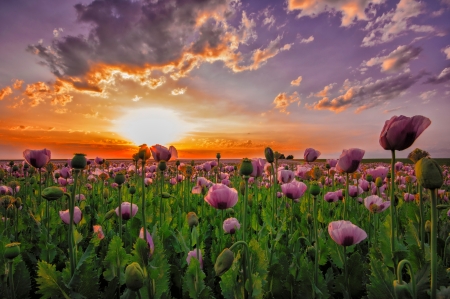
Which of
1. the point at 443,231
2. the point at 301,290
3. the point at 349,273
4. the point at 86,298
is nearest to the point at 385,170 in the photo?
the point at 443,231

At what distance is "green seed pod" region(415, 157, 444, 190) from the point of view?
957mm

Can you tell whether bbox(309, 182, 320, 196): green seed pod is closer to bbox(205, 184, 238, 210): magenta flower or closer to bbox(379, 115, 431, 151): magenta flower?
bbox(205, 184, 238, 210): magenta flower

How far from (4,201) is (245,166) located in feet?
8.65

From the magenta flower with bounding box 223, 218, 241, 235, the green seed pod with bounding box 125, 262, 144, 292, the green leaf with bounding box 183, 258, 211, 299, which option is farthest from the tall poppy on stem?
the magenta flower with bounding box 223, 218, 241, 235

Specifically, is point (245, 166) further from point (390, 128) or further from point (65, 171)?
point (65, 171)

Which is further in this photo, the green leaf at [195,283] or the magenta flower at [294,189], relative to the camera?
the magenta flower at [294,189]

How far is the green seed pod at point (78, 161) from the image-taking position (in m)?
1.58

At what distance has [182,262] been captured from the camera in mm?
2320

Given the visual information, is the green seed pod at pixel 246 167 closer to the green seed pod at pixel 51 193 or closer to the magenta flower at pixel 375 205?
the green seed pod at pixel 51 193

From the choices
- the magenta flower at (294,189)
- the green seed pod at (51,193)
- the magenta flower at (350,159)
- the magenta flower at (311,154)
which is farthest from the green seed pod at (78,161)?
the magenta flower at (311,154)

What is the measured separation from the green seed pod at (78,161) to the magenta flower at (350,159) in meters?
1.68

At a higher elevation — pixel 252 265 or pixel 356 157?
pixel 356 157

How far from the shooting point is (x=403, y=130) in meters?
1.30

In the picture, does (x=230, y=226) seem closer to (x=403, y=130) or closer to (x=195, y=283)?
(x=195, y=283)
